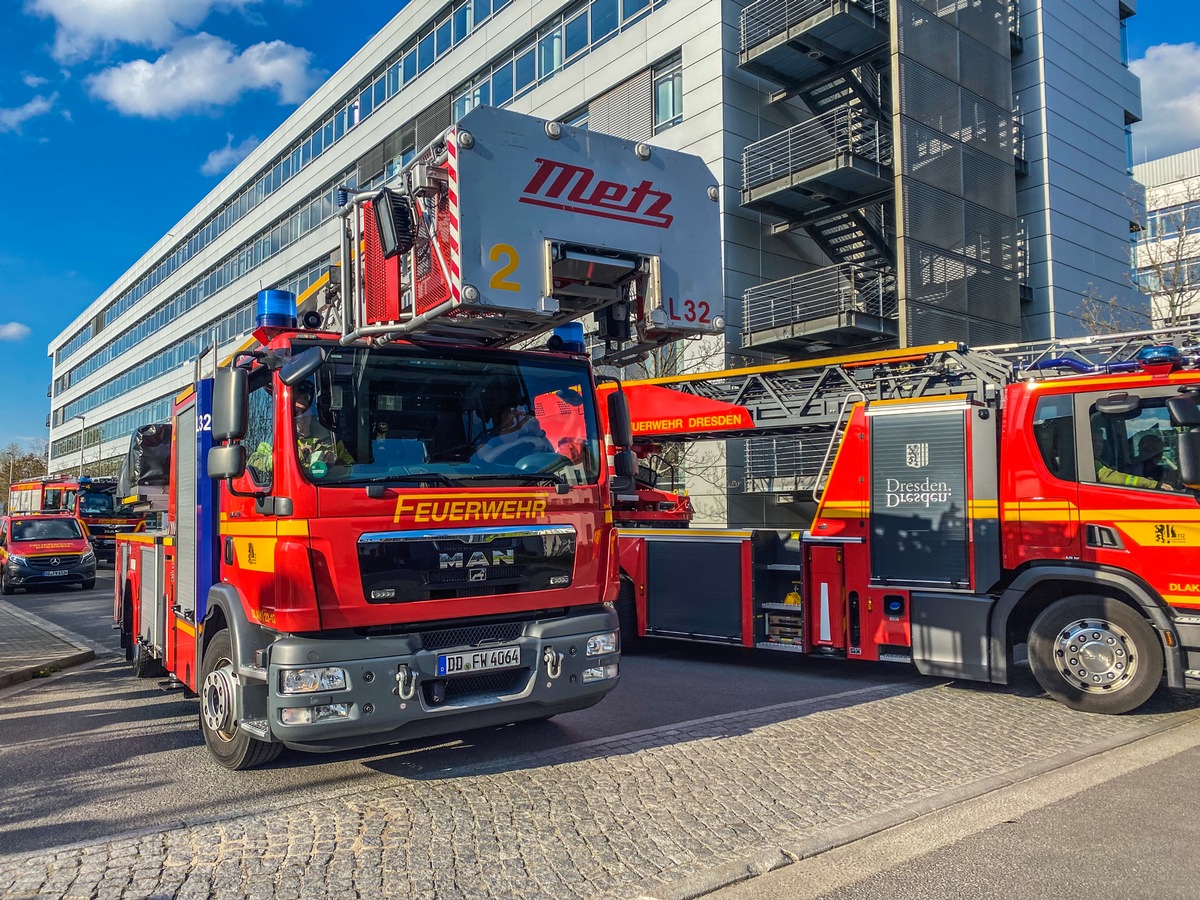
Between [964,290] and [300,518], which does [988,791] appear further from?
[964,290]

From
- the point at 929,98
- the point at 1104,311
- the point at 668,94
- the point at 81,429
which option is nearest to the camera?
the point at 929,98

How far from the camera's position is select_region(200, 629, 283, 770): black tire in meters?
5.59

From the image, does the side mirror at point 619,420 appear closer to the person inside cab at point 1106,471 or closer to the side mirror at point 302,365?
the side mirror at point 302,365

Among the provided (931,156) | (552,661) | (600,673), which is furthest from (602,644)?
(931,156)

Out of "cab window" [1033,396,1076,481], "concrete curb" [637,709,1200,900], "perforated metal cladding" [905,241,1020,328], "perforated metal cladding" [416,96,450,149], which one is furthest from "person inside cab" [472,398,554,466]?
"perforated metal cladding" [416,96,450,149]

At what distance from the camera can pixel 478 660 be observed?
17.6 ft

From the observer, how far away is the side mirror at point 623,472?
6.43m

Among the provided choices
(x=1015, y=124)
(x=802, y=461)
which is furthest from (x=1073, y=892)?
(x=1015, y=124)

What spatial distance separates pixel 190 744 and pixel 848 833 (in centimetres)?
459

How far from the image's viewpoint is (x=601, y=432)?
6184mm

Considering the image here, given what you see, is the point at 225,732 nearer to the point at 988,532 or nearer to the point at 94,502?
the point at 988,532

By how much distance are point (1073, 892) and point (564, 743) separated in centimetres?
340

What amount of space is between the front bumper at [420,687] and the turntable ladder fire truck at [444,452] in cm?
1

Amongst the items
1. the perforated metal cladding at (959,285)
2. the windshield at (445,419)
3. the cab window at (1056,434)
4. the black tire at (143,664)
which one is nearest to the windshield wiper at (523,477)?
the windshield at (445,419)
